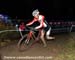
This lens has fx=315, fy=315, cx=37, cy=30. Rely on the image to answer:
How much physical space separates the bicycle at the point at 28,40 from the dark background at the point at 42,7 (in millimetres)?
1342

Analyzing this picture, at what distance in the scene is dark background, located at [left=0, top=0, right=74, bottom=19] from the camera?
37.0 feet

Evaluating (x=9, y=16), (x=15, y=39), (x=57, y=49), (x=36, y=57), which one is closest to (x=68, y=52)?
(x=57, y=49)

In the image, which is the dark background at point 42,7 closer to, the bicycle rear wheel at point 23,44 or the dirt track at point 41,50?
the dirt track at point 41,50

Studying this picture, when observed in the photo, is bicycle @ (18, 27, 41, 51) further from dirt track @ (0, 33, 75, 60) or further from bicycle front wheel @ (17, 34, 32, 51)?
dirt track @ (0, 33, 75, 60)

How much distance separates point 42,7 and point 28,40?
1.75 m

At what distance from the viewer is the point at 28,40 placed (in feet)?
32.6

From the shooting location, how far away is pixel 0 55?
9906mm

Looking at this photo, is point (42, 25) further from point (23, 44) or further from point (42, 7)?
point (42, 7)

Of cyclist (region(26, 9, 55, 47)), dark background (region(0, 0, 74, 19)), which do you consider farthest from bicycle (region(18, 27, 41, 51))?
dark background (region(0, 0, 74, 19))

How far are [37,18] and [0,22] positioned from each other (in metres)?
1.79

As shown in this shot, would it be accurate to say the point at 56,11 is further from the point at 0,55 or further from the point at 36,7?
the point at 0,55

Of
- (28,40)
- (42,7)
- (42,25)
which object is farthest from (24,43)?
(42,7)

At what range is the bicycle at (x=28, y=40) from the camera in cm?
996

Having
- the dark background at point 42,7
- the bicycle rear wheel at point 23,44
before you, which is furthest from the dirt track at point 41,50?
the dark background at point 42,7
